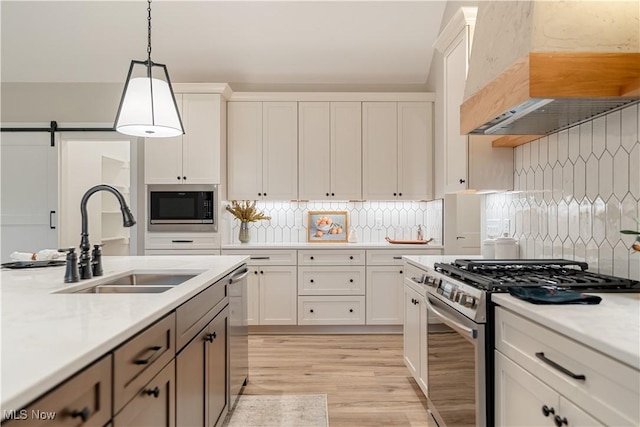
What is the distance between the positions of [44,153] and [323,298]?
3.63m

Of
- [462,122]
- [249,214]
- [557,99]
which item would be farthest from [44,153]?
[557,99]

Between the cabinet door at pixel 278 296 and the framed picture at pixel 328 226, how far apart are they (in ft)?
2.26

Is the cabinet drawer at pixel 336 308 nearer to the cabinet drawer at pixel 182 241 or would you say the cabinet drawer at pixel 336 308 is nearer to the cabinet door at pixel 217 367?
the cabinet drawer at pixel 182 241

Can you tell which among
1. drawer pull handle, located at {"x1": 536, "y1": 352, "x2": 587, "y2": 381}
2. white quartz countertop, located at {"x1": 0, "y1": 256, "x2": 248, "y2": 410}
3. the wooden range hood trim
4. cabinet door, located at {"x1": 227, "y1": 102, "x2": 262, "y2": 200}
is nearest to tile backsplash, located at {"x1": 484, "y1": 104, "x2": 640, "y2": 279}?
the wooden range hood trim

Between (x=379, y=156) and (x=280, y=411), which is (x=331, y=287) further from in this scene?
(x=280, y=411)

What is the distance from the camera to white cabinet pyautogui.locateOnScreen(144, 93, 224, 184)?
4289 mm

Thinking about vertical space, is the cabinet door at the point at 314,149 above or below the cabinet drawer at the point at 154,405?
above

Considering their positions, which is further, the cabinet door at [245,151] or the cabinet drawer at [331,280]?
the cabinet door at [245,151]

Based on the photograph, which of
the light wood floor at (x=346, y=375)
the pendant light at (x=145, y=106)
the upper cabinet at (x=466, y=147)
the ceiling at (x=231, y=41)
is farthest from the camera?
the ceiling at (x=231, y=41)

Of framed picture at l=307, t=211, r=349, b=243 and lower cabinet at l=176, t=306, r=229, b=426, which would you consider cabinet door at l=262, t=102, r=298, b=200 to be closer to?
framed picture at l=307, t=211, r=349, b=243

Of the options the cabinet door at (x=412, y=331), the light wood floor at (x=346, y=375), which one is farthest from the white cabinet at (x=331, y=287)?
the cabinet door at (x=412, y=331)

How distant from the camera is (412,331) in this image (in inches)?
111

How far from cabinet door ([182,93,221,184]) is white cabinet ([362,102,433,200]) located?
1.60 meters

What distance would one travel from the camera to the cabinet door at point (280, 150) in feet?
14.7
